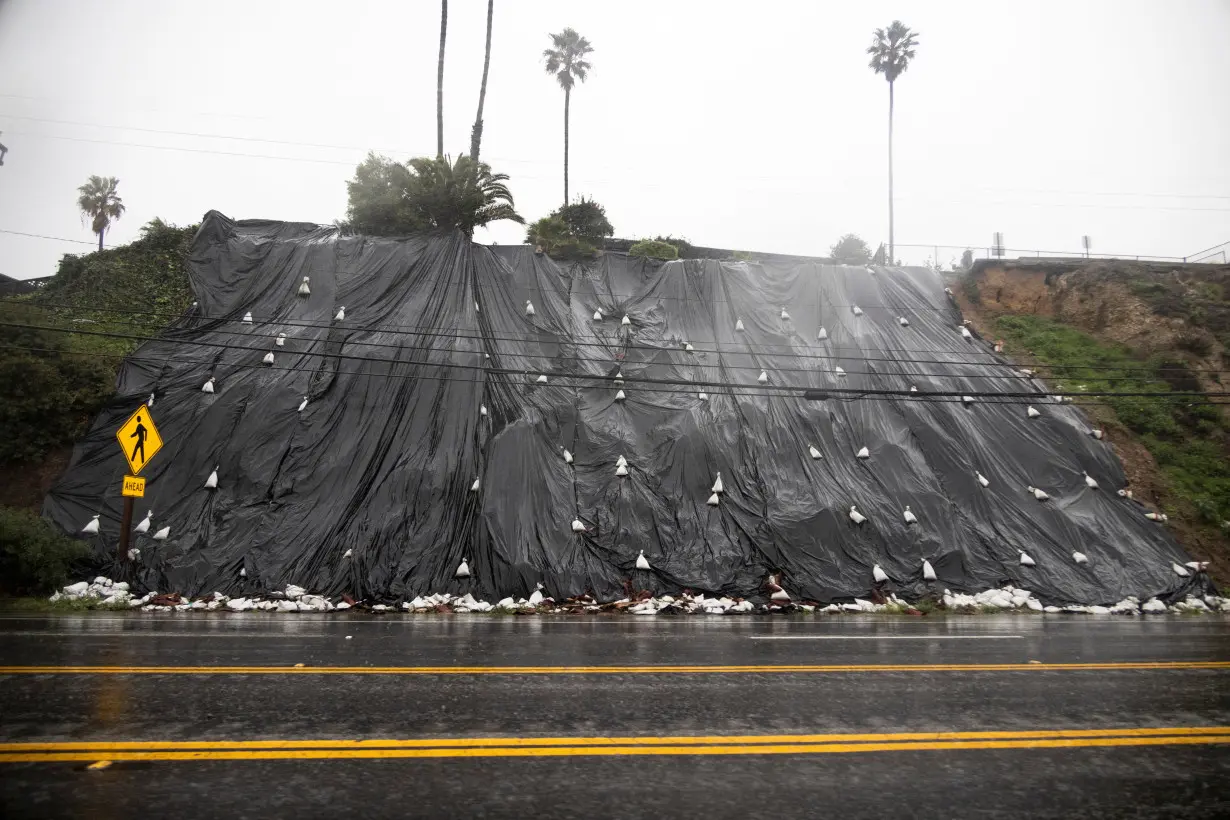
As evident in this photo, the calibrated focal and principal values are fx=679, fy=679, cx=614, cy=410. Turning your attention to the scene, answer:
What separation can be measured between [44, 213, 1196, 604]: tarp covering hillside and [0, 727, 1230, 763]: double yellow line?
8.44 metres

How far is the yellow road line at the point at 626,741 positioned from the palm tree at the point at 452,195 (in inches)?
731

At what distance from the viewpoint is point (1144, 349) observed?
20.4m

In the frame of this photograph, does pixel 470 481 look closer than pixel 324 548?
No

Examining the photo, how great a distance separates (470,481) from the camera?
14086 mm

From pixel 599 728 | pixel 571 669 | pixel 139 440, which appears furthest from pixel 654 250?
pixel 599 728

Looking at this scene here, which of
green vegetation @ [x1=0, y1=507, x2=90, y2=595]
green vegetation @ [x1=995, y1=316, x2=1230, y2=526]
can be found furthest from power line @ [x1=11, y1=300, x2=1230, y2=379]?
green vegetation @ [x1=0, y1=507, x2=90, y2=595]

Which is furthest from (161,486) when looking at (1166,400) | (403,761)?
(1166,400)

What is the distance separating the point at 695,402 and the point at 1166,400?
12999mm

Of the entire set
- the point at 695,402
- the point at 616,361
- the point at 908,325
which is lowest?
the point at 695,402

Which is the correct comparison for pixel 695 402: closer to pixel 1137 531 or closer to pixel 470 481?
pixel 470 481

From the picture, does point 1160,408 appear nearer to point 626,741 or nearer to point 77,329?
point 626,741

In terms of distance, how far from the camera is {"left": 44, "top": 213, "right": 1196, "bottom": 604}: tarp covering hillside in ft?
42.7

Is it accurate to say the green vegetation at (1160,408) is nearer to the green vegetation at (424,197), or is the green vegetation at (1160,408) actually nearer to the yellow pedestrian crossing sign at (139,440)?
the green vegetation at (424,197)

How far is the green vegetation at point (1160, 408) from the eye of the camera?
632 inches
